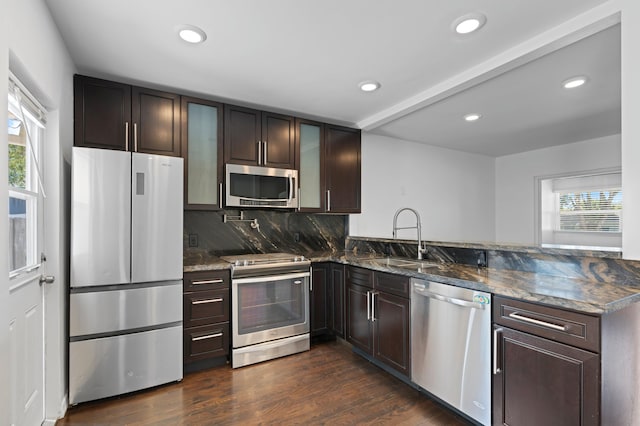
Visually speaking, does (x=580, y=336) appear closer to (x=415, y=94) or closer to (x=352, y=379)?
(x=352, y=379)

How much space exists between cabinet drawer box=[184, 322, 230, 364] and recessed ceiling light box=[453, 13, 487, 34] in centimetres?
282

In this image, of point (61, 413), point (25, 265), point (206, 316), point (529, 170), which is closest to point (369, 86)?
point (206, 316)

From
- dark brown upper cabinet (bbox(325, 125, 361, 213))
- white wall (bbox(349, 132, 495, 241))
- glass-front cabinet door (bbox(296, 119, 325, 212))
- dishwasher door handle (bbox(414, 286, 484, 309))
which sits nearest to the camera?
dishwasher door handle (bbox(414, 286, 484, 309))

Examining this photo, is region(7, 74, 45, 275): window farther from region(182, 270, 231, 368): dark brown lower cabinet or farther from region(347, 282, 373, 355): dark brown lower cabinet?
region(347, 282, 373, 355): dark brown lower cabinet

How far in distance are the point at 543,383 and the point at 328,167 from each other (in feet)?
9.06

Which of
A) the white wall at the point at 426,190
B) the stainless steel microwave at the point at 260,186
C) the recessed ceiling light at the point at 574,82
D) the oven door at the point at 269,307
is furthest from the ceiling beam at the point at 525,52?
the oven door at the point at 269,307

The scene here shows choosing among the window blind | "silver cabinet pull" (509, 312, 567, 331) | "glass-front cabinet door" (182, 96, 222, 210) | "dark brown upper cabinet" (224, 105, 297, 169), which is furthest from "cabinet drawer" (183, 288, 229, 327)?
the window blind

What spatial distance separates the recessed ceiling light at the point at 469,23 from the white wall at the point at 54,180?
7.49ft

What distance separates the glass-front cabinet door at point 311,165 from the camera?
3.53 metres

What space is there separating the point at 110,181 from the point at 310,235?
221 cm

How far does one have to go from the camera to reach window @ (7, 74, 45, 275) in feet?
5.18

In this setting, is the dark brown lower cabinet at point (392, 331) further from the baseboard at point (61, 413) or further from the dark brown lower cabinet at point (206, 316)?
the baseboard at point (61, 413)

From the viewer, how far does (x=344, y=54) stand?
223 centimetres

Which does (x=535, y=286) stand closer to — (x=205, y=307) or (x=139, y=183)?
(x=205, y=307)
